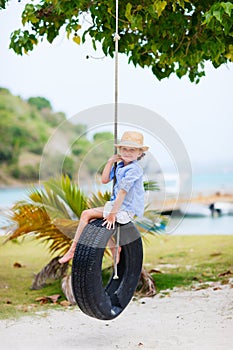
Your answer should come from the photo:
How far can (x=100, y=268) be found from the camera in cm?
301

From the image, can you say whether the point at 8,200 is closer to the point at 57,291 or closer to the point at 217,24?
the point at 57,291

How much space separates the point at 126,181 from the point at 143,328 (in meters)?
1.82

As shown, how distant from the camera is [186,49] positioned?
4121 mm

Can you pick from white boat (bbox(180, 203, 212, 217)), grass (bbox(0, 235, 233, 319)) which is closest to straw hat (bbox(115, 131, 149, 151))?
grass (bbox(0, 235, 233, 319))

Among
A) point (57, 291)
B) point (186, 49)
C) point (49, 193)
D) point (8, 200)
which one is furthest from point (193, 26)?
point (8, 200)

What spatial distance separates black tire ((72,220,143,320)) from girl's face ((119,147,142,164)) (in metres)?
0.32

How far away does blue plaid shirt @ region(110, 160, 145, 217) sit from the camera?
2768 mm

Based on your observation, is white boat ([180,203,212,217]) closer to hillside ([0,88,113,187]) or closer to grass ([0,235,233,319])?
grass ([0,235,233,319])

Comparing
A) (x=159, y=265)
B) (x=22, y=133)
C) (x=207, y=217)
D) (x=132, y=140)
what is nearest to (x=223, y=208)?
(x=207, y=217)

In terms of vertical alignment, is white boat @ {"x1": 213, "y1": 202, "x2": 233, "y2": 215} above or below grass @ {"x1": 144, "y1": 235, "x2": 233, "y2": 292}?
above

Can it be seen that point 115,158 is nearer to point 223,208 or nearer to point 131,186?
point 131,186

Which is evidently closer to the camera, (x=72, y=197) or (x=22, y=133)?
(x=72, y=197)

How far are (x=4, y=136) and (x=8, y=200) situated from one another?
3.37ft

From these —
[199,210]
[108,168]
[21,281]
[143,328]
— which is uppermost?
[108,168]
